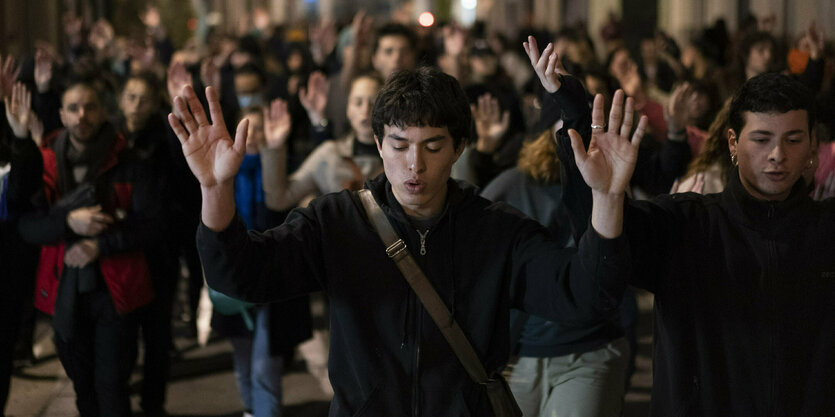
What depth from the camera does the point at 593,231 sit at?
282 cm

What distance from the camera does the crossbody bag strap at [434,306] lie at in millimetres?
3098

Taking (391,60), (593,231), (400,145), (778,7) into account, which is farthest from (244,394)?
(778,7)

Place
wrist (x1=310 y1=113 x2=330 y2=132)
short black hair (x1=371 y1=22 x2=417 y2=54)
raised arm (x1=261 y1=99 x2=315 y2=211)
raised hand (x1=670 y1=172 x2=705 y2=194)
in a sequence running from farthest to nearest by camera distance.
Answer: short black hair (x1=371 y1=22 x2=417 y2=54) < wrist (x1=310 y1=113 x2=330 y2=132) < raised arm (x1=261 y1=99 x2=315 y2=211) < raised hand (x1=670 y1=172 x2=705 y2=194)

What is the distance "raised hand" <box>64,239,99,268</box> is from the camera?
17.5 feet

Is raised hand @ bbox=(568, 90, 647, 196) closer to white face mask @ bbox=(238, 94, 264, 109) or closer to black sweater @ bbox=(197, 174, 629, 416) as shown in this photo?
black sweater @ bbox=(197, 174, 629, 416)

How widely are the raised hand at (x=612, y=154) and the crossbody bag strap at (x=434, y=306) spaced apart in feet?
1.76

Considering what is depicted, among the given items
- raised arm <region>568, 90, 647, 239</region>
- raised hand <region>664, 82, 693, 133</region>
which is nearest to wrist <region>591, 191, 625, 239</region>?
raised arm <region>568, 90, 647, 239</region>

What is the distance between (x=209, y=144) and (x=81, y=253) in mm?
2620

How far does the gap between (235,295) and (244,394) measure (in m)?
3.25

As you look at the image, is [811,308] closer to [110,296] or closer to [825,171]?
[825,171]

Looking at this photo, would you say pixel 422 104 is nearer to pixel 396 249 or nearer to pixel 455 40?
pixel 396 249

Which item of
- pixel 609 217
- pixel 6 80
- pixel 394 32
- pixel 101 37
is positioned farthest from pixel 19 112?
pixel 101 37

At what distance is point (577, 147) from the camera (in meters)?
2.89

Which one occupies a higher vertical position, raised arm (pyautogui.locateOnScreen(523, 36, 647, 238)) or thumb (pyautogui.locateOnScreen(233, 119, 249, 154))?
thumb (pyautogui.locateOnScreen(233, 119, 249, 154))
